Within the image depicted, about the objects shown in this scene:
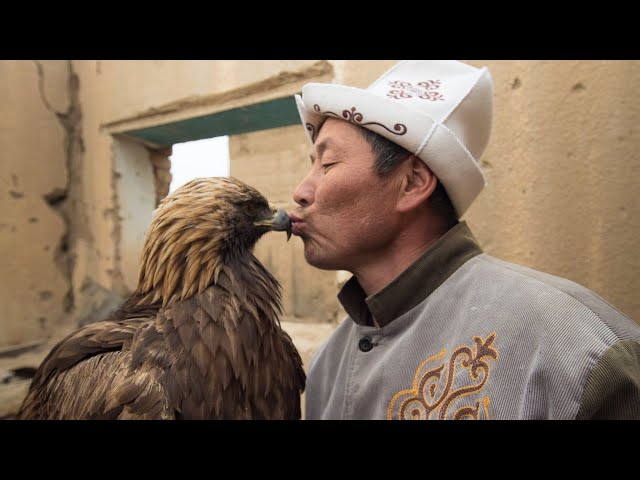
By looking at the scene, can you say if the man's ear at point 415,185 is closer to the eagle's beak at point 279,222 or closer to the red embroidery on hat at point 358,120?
the red embroidery on hat at point 358,120

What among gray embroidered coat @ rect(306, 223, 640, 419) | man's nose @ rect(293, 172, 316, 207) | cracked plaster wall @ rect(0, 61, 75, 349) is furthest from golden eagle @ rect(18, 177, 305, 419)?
cracked plaster wall @ rect(0, 61, 75, 349)

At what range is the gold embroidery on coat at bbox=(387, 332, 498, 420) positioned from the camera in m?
0.91

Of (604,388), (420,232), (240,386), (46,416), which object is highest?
(420,232)

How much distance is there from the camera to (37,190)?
4.21m

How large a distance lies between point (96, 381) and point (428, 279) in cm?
97

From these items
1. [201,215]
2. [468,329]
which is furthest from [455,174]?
[201,215]

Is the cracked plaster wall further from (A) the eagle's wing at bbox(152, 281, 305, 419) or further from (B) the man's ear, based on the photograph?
(B) the man's ear

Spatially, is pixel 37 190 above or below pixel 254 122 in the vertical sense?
below

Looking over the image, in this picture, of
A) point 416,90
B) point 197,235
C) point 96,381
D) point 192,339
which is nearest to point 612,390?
point 416,90

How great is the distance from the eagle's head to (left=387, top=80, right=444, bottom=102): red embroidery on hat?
0.53 metres

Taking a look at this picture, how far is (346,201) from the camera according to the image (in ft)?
3.90

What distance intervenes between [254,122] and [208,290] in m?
2.37

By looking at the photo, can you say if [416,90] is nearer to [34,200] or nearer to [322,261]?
[322,261]

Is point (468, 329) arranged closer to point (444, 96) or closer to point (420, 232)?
point (420, 232)
